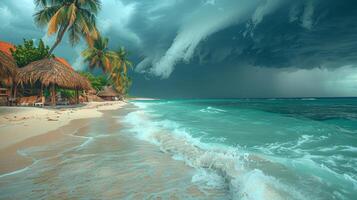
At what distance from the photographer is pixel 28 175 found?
358 centimetres

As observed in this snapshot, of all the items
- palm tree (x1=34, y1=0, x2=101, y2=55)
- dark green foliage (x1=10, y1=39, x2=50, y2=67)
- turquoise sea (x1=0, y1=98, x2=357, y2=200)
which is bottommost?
→ turquoise sea (x1=0, y1=98, x2=357, y2=200)

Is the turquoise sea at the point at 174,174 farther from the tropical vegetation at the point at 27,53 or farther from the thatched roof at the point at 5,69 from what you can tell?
the tropical vegetation at the point at 27,53

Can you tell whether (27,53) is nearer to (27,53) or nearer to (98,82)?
(27,53)

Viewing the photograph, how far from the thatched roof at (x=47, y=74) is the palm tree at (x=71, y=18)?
3.24 metres

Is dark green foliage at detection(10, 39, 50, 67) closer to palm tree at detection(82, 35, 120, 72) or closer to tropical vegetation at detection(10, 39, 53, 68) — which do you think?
tropical vegetation at detection(10, 39, 53, 68)

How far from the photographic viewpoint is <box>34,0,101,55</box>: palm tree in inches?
795

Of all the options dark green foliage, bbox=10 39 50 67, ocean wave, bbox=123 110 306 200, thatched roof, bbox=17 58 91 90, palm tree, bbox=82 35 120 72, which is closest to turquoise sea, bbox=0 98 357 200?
ocean wave, bbox=123 110 306 200

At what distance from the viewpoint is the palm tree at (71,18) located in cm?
2020

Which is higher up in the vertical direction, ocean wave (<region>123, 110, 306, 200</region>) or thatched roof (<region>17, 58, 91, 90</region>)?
thatched roof (<region>17, 58, 91, 90</region>)

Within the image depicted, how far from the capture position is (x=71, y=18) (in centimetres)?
1992

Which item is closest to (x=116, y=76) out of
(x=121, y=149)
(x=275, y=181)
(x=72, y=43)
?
(x=72, y=43)

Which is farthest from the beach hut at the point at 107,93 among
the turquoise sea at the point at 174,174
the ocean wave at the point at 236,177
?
the ocean wave at the point at 236,177

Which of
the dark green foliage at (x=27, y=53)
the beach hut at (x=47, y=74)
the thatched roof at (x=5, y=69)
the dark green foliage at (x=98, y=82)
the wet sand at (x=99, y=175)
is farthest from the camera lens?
the dark green foliage at (x=98, y=82)

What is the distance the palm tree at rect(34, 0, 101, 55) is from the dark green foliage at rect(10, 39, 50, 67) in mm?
Result: 1397
